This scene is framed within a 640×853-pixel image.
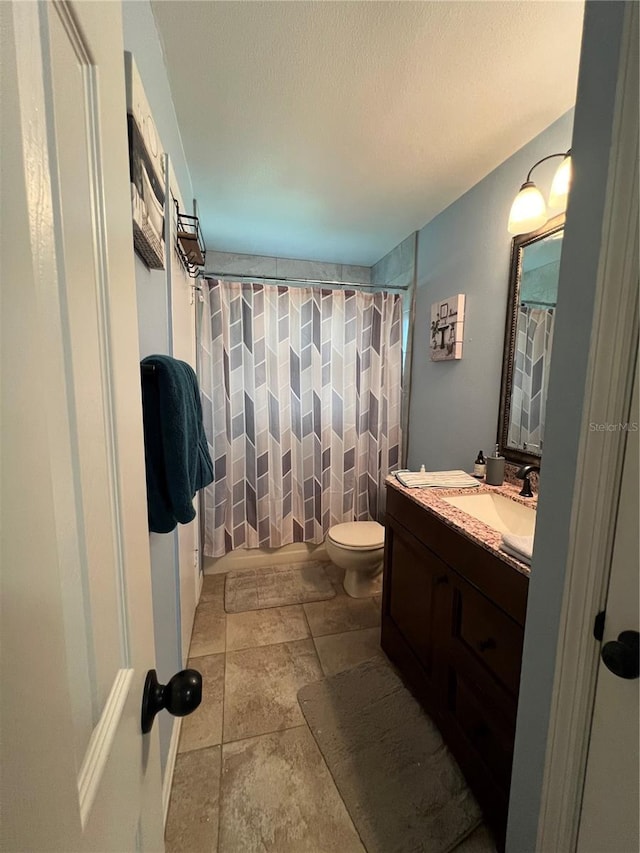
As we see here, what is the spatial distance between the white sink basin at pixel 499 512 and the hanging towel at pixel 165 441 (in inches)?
42.1

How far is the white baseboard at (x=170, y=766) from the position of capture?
107 centimetres

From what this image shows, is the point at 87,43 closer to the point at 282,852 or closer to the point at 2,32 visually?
the point at 2,32

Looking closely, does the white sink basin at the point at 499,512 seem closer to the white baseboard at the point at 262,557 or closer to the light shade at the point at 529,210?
the light shade at the point at 529,210

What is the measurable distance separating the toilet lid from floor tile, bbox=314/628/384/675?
456 mm

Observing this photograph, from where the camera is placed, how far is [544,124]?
138 centimetres

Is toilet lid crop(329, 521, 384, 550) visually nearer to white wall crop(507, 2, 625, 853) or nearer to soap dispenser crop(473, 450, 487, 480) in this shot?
soap dispenser crop(473, 450, 487, 480)

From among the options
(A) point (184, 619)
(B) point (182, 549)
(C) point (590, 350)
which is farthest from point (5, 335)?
(A) point (184, 619)

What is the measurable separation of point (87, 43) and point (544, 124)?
1780 mm

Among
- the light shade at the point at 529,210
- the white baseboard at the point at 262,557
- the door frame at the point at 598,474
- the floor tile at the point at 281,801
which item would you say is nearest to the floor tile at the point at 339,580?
the white baseboard at the point at 262,557

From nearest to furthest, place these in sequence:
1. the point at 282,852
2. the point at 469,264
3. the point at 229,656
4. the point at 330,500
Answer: the point at 282,852 < the point at 229,656 < the point at 469,264 < the point at 330,500

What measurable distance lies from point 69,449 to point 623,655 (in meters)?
0.87

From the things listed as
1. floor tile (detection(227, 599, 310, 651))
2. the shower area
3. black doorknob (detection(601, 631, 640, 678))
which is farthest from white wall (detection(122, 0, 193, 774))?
black doorknob (detection(601, 631, 640, 678))

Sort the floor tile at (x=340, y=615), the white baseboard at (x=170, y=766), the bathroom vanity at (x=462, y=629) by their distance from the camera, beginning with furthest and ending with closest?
the floor tile at (x=340, y=615), the white baseboard at (x=170, y=766), the bathroom vanity at (x=462, y=629)

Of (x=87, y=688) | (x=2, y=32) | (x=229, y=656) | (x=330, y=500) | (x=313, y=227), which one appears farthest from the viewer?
(x=330, y=500)
